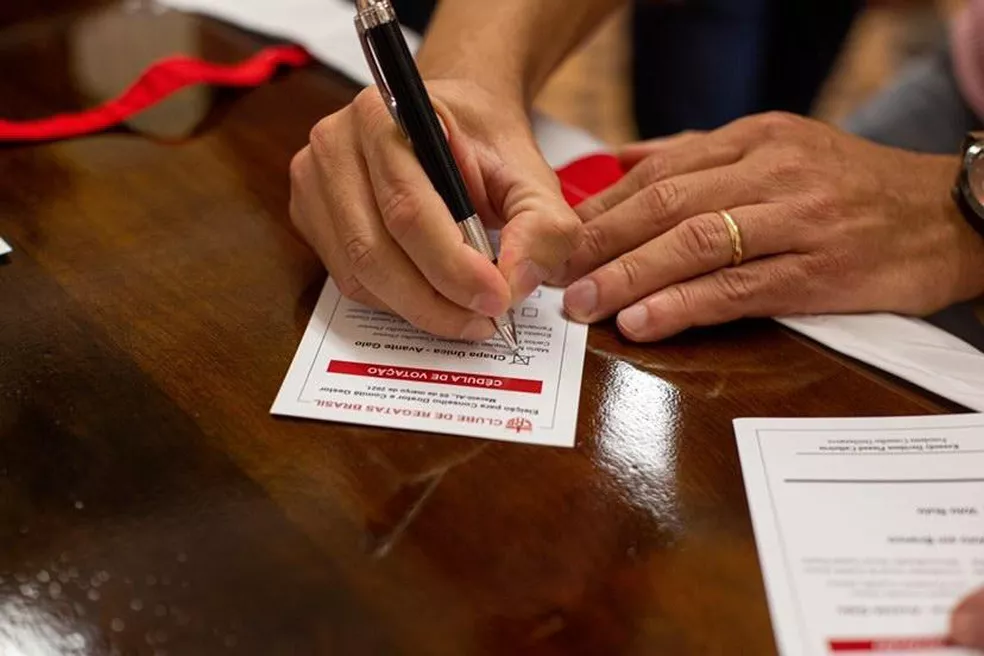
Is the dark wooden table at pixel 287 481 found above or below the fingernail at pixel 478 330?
below

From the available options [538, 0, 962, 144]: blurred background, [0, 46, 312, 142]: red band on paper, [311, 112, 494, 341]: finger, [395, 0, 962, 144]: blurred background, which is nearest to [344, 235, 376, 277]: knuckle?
[311, 112, 494, 341]: finger

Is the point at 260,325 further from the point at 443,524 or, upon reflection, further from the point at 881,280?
the point at 881,280

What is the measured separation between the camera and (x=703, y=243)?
662mm

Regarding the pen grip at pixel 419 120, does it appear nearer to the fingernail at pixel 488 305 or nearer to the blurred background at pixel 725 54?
the fingernail at pixel 488 305

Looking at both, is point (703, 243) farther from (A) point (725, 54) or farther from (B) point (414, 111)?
(A) point (725, 54)

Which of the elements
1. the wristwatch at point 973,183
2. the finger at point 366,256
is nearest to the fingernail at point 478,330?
the finger at point 366,256

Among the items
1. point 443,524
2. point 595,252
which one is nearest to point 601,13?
point 595,252

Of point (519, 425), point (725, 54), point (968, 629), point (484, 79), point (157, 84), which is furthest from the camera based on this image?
point (725, 54)

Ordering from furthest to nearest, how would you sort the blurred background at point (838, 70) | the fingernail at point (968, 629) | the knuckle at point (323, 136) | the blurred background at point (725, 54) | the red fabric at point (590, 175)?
the blurred background at point (838, 70), the blurred background at point (725, 54), the red fabric at point (590, 175), the knuckle at point (323, 136), the fingernail at point (968, 629)

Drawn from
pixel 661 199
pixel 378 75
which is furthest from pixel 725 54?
pixel 378 75

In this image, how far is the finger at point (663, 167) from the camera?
72 centimetres

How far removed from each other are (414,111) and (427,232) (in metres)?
0.08

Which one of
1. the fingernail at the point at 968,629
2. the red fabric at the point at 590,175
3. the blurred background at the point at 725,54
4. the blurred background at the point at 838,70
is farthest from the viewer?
the blurred background at the point at 838,70

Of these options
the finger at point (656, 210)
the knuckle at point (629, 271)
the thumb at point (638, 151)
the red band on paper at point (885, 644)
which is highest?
the thumb at point (638, 151)
